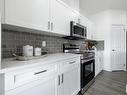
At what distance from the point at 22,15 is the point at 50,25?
64 cm

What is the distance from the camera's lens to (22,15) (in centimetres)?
150

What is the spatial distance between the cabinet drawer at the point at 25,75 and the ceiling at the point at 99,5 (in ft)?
13.7

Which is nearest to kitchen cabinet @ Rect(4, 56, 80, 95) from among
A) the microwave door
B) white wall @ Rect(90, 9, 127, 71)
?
the microwave door

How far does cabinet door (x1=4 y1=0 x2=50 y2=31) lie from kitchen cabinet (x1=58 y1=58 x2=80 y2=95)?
0.77 metres

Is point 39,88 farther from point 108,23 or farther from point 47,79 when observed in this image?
point 108,23

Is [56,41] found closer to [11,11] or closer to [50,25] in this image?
[50,25]

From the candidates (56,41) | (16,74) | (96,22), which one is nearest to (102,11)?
(96,22)

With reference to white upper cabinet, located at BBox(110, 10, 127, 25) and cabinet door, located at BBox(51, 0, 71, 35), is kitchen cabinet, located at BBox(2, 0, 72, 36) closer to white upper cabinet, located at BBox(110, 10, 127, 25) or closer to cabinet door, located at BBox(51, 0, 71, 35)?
cabinet door, located at BBox(51, 0, 71, 35)

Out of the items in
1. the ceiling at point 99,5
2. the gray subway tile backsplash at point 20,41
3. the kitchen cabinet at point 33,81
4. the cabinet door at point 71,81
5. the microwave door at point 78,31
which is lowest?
the cabinet door at point 71,81

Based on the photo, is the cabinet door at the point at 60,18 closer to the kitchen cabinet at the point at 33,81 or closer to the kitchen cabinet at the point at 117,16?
the kitchen cabinet at the point at 33,81

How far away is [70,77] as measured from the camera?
6.80 feet

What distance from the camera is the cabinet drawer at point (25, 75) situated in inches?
38.3

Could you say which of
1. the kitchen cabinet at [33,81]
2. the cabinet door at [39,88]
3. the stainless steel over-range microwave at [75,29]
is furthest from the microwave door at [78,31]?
the cabinet door at [39,88]

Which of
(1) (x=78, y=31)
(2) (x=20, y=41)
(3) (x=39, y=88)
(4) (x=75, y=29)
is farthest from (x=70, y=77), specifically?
(1) (x=78, y=31)
